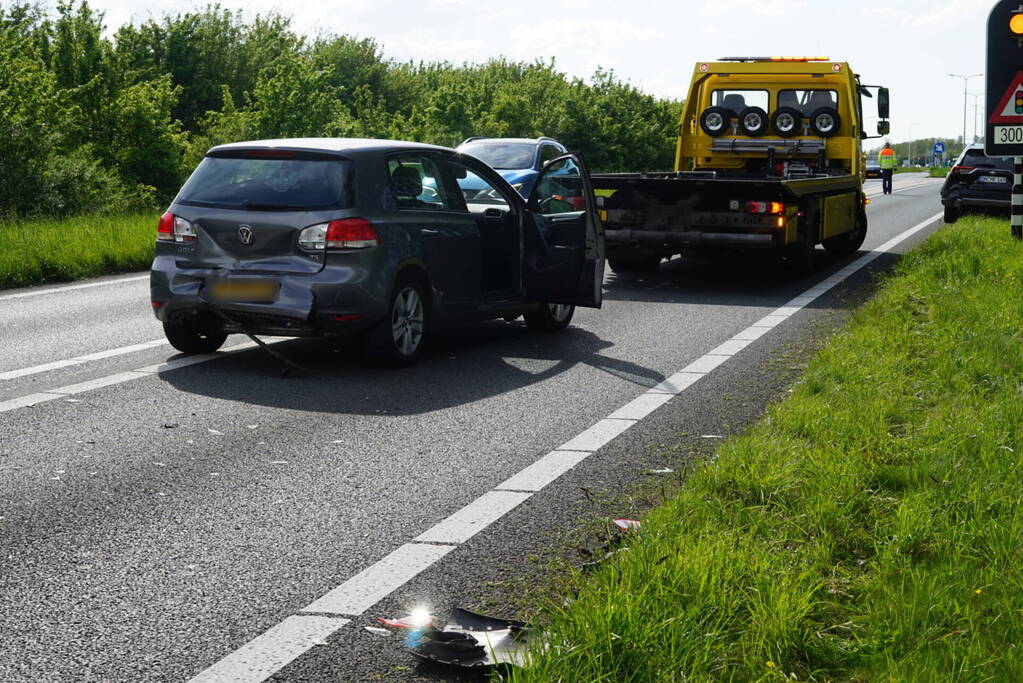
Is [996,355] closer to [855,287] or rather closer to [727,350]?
[727,350]

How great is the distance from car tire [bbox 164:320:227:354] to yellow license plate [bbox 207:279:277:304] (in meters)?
0.72

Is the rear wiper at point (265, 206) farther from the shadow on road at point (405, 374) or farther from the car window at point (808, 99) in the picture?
the car window at point (808, 99)

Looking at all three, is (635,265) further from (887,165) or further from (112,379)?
(887,165)

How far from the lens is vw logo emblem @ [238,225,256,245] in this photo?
8.98 metres

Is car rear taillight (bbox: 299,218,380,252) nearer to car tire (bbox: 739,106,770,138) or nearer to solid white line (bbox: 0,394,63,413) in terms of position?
solid white line (bbox: 0,394,63,413)

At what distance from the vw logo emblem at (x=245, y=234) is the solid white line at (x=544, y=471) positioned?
313cm

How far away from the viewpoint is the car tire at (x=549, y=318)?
11.3 m

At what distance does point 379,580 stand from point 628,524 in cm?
105

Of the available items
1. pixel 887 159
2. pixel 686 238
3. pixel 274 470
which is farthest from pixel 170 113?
pixel 274 470

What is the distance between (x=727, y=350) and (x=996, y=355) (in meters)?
2.29

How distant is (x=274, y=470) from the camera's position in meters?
6.39

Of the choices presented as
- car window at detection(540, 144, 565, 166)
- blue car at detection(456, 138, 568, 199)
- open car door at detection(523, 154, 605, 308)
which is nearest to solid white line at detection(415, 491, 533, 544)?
open car door at detection(523, 154, 605, 308)

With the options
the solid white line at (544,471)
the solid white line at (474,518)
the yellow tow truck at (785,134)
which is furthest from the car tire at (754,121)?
the solid white line at (474,518)

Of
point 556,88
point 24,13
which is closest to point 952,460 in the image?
point 556,88
